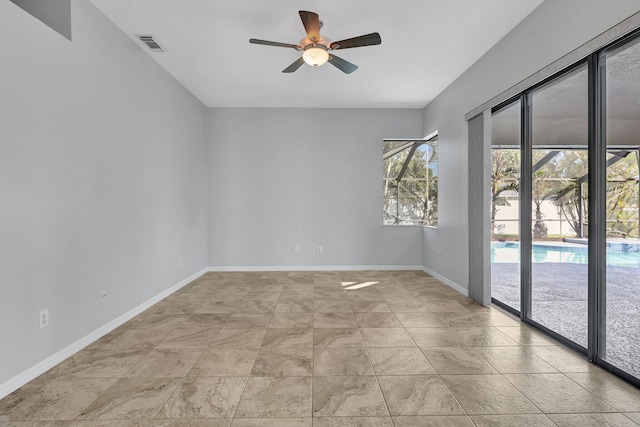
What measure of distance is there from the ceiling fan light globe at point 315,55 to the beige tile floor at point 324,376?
8.50ft

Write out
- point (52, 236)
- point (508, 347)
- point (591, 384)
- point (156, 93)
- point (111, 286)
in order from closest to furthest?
point (591, 384) → point (52, 236) → point (508, 347) → point (111, 286) → point (156, 93)

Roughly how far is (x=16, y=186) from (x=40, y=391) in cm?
133

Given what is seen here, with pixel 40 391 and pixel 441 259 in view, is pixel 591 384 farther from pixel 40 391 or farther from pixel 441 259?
pixel 40 391

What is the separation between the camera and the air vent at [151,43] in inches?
125

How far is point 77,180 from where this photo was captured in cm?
253

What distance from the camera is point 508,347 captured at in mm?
2529

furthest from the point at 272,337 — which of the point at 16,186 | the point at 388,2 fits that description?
the point at 388,2

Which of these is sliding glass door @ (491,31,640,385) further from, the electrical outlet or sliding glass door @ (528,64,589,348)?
the electrical outlet

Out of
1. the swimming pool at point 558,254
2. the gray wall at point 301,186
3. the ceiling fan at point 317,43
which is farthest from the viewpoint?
the gray wall at point 301,186

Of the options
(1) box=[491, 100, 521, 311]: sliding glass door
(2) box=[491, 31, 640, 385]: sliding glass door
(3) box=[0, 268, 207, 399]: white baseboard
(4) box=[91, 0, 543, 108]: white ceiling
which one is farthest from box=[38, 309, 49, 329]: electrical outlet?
(1) box=[491, 100, 521, 311]: sliding glass door

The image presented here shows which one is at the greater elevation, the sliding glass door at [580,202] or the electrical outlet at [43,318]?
the sliding glass door at [580,202]

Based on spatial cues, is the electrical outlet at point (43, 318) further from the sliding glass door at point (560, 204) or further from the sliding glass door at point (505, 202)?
the sliding glass door at point (505, 202)

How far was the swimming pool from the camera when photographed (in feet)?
6.76

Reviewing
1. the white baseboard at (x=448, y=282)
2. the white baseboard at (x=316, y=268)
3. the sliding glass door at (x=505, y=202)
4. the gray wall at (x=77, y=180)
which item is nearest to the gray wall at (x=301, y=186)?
the white baseboard at (x=316, y=268)
